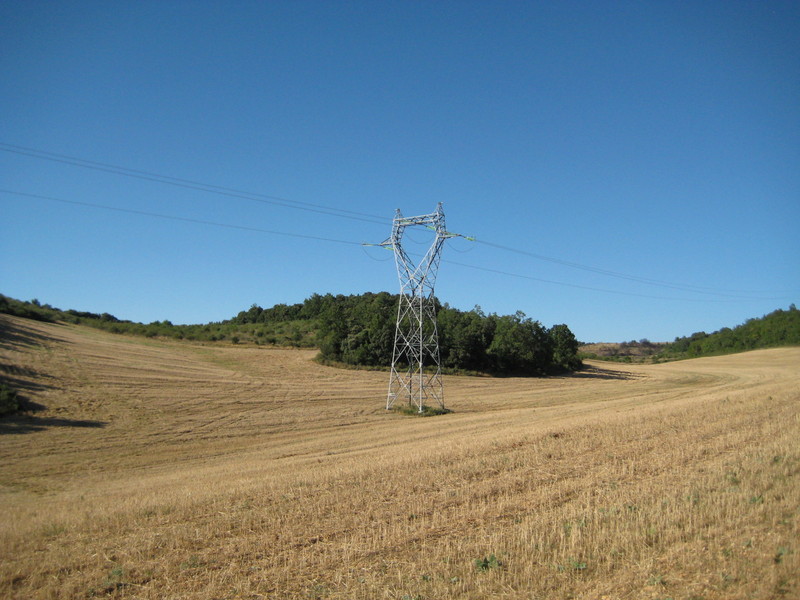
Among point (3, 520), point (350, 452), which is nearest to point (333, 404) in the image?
point (350, 452)

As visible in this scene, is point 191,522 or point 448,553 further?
point 191,522

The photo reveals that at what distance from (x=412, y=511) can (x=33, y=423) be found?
898 inches

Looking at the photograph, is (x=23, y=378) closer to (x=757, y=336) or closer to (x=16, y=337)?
(x=16, y=337)

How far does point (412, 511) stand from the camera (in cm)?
1072

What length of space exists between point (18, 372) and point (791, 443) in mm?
37243

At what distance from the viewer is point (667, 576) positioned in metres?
6.86

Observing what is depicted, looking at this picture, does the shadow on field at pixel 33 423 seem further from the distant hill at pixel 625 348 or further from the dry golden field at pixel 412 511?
the distant hill at pixel 625 348

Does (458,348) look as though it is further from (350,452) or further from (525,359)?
(350,452)

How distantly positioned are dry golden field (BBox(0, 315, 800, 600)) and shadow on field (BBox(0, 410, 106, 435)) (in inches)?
5.9

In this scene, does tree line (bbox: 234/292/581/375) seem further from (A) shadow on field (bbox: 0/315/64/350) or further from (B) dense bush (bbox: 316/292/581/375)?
(A) shadow on field (bbox: 0/315/64/350)

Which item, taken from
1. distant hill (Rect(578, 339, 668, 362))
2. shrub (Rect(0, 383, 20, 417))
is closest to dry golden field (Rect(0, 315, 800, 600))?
shrub (Rect(0, 383, 20, 417))

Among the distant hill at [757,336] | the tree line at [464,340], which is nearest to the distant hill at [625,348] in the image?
the distant hill at [757,336]

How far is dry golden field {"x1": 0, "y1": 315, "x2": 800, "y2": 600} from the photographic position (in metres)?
7.32

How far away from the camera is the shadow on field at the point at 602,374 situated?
76500 millimetres
